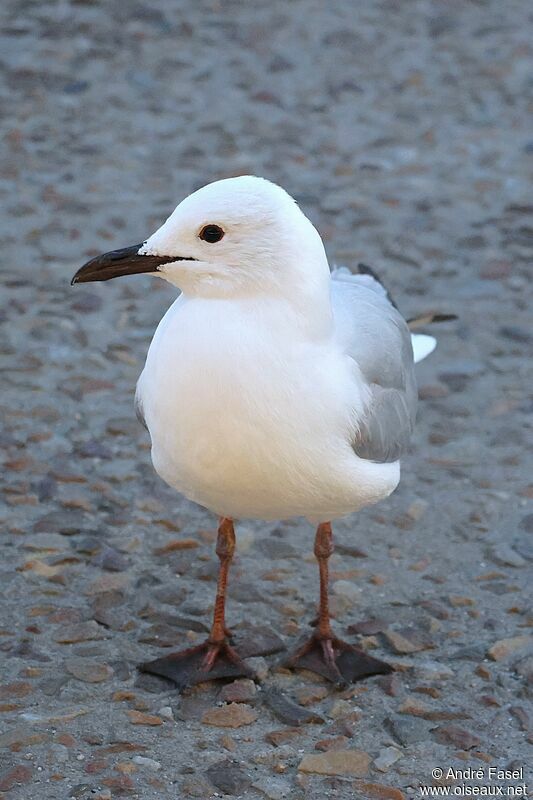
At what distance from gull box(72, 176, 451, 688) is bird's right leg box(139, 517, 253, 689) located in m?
0.52

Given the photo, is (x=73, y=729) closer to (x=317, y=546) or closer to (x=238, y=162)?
(x=317, y=546)

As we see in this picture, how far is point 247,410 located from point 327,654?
3.90 feet

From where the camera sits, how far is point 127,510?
5133 mm

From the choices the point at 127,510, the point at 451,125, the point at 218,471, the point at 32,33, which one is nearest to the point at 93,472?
the point at 127,510

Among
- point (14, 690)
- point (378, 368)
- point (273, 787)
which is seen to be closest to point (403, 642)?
point (273, 787)

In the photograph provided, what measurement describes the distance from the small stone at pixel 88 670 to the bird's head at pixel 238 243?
4.60ft

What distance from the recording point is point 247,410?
3547mm

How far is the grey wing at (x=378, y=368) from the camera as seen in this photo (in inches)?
156

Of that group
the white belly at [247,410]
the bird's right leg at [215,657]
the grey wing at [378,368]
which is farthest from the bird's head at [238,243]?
the bird's right leg at [215,657]

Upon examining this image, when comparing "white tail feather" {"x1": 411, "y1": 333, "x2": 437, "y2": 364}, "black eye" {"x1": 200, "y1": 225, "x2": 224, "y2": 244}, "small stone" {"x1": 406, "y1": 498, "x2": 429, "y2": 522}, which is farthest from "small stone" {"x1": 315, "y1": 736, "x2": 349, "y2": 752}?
"white tail feather" {"x1": 411, "y1": 333, "x2": 437, "y2": 364}

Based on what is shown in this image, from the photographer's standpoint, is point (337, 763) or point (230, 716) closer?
point (337, 763)

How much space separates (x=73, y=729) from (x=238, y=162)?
181 inches

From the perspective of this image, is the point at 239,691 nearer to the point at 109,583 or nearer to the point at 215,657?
the point at 215,657

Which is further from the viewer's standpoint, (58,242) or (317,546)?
(58,242)
